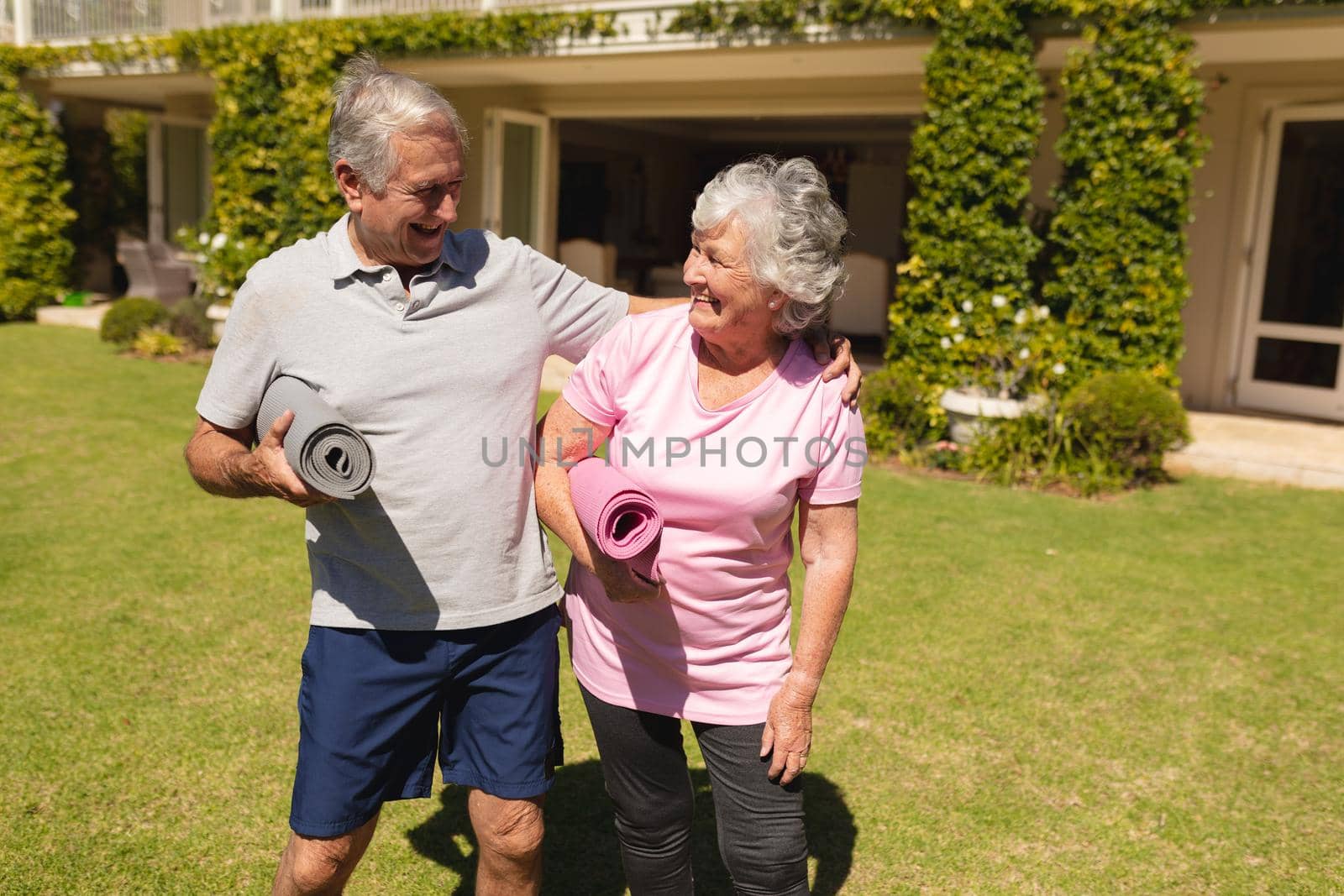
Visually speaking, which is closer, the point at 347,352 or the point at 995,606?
the point at 347,352

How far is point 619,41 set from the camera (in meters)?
9.77

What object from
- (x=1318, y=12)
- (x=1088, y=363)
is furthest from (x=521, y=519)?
(x=1318, y=12)

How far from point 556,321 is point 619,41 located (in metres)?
8.26

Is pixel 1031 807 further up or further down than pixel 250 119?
further down

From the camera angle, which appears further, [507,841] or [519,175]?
[519,175]

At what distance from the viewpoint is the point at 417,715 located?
2.06 m

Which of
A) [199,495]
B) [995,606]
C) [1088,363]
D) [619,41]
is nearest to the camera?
[995,606]

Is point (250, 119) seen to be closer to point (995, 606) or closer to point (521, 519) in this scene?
point (995, 606)

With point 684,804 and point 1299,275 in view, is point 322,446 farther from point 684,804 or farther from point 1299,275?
point 1299,275

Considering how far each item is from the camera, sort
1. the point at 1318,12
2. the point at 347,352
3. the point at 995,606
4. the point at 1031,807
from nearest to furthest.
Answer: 1. the point at 347,352
2. the point at 1031,807
3. the point at 995,606
4. the point at 1318,12

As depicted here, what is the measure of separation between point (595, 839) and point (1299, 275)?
28.2 ft

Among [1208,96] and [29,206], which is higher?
[1208,96]

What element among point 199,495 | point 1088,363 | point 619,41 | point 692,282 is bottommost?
point 199,495
